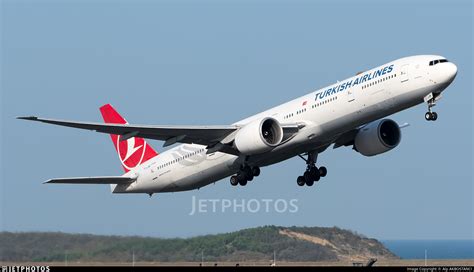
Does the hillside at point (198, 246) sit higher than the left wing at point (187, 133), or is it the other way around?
the left wing at point (187, 133)

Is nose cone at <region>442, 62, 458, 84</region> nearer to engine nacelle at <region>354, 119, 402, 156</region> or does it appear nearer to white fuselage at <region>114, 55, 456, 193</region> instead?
white fuselage at <region>114, 55, 456, 193</region>

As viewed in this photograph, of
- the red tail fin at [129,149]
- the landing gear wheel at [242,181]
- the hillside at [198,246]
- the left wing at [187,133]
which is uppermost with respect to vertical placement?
the red tail fin at [129,149]

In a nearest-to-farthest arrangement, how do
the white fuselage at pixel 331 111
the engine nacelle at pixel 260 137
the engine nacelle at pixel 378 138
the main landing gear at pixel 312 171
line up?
the white fuselage at pixel 331 111 < the engine nacelle at pixel 260 137 < the engine nacelle at pixel 378 138 < the main landing gear at pixel 312 171

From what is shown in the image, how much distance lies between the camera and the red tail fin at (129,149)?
46.8 m

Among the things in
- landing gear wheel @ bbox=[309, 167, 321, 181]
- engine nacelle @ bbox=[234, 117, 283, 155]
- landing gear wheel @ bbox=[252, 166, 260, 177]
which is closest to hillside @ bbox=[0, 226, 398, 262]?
landing gear wheel @ bbox=[309, 167, 321, 181]

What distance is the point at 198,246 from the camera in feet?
148

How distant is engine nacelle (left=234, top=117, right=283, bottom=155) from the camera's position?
3750 cm

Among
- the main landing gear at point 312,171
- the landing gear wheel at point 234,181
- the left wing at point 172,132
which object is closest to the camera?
the left wing at point 172,132

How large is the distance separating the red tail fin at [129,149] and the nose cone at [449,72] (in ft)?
57.4

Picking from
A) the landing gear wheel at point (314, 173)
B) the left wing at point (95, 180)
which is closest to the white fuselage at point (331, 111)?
the landing gear wheel at point (314, 173)

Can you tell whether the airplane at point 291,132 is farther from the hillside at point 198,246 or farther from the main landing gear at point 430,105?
the hillside at point 198,246

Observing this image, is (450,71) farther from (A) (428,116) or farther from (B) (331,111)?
(B) (331,111)

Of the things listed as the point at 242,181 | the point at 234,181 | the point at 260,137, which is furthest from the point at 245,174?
the point at 260,137

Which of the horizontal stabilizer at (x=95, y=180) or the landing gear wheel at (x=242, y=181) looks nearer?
the landing gear wheel at (x=242, y=181)
